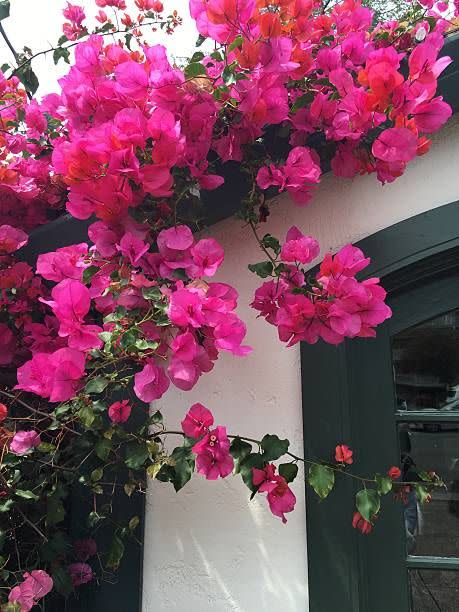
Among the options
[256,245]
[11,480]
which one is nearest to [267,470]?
[11,480]

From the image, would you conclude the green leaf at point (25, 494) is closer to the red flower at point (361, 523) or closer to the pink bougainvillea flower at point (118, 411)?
the pink bougainvillea flower at point (118, 411)

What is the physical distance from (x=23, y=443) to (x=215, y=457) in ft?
1.45

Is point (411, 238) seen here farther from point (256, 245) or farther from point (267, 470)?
point (267, 470)

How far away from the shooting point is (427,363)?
61.4 inches

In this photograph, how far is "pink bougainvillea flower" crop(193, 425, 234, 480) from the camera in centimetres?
115

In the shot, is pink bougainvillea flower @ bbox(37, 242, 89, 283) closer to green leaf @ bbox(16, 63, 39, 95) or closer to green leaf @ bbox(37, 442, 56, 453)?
green leaf @ bbox(37, 442, 56, 453)

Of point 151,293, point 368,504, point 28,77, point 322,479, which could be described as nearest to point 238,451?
point 322,479

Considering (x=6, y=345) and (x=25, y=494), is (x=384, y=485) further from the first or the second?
(x=6, y=345)

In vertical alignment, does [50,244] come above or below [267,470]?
above

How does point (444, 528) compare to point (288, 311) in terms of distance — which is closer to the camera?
point (288, 311)

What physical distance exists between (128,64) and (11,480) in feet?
3.09

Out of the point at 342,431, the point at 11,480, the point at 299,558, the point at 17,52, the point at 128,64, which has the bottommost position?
the point at 299,558

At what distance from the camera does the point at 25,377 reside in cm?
116

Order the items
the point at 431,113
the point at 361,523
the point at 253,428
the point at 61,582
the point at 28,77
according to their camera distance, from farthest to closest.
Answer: the point at 28,77 → the point at 253,428 → the point at 61,582 → the point at 361,523 → the point at 431,113
